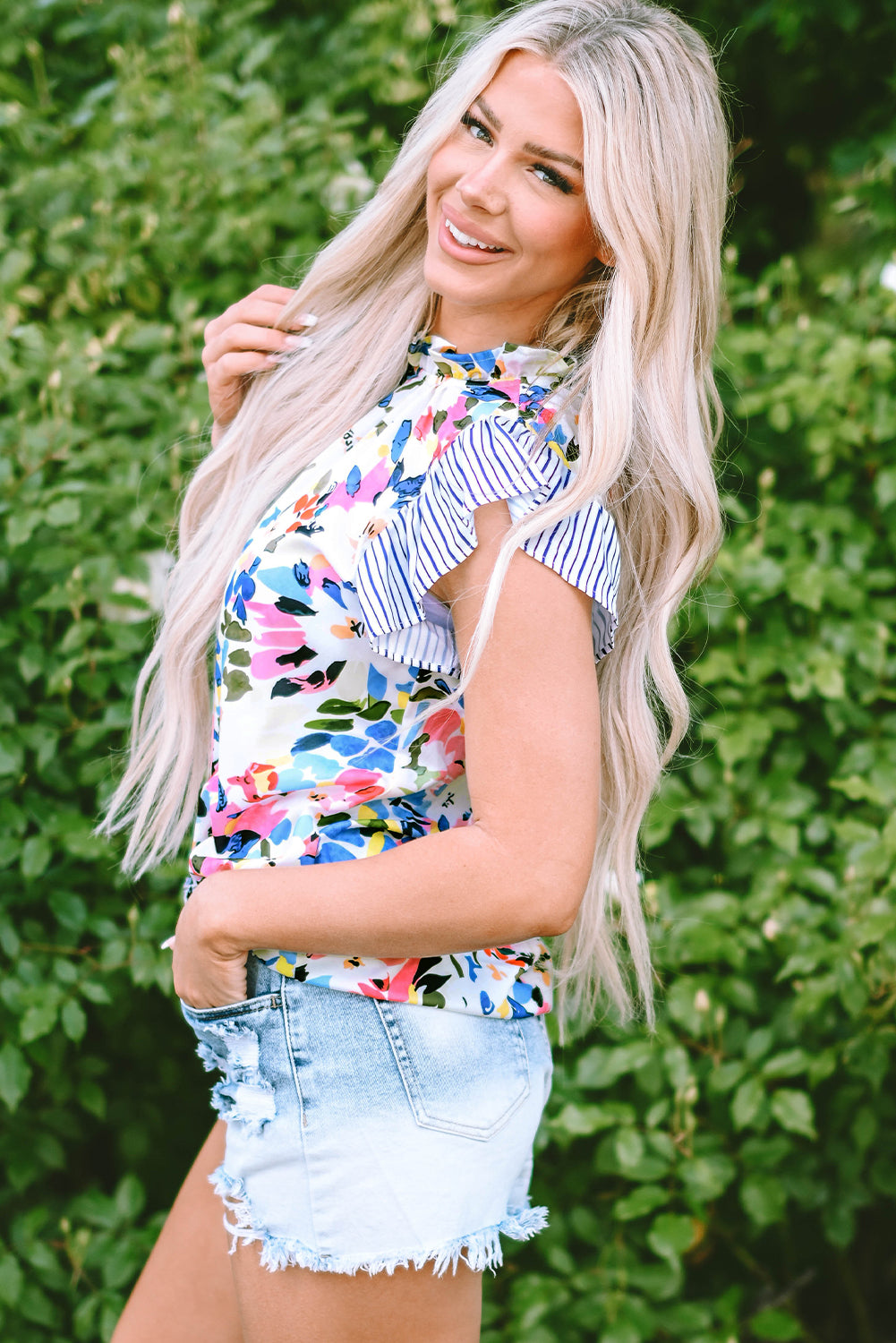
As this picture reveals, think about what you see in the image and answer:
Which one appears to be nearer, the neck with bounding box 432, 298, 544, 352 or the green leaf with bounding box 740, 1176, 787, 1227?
the neck with bounding box 432, 298, 544, 352

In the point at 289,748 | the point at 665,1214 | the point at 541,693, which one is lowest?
the point at 665,1214

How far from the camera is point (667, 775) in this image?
2035 millimetres

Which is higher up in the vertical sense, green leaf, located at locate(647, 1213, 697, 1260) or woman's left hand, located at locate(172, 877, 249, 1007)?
woman's left hand, located at locate(172, 877, 249, 1007)

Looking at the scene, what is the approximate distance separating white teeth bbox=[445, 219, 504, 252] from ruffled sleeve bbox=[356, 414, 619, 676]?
0.74ft

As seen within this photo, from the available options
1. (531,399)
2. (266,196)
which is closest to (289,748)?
(531,399)

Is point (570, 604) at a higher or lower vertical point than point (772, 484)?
higher

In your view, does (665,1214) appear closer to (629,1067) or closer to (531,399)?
(629,1067)

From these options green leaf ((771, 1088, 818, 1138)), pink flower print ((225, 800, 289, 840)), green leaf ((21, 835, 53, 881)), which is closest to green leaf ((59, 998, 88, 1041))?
green leaf ((21, 835, 53, 881))

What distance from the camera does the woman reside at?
3.67ft

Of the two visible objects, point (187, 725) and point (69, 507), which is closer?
point (187, 725)

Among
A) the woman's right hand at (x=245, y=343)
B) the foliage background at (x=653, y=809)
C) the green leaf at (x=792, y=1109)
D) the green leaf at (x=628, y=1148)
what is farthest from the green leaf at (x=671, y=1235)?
the woman's right hand at (x=245, y=343)

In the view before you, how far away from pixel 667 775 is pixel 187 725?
86 cm

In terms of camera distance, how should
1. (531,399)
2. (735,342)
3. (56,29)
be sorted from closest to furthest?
(531,399), (735,342), (56,29)

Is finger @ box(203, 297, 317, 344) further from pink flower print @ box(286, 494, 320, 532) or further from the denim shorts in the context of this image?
the denim shorts
